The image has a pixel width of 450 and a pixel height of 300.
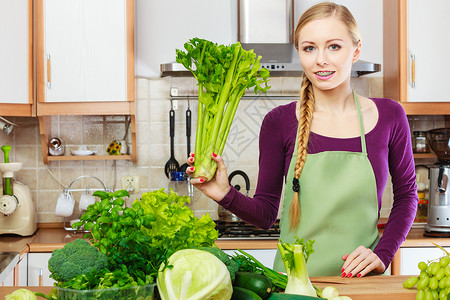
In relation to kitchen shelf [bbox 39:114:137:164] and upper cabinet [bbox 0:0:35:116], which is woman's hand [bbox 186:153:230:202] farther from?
upper cabinet [bbox 0:0:35:116]

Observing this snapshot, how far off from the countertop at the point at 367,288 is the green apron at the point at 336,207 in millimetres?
308

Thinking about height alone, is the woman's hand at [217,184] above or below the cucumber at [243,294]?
above

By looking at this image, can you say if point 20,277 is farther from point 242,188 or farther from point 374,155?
point 374,155

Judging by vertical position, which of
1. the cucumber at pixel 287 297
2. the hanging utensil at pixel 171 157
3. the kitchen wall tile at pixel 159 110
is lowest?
the cucumber at pixel 287 297

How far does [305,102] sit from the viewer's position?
69.7 inches

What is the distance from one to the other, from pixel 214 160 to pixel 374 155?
619 mm

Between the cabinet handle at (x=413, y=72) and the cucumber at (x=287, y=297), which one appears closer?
the cucumber at (x=287, y=297)

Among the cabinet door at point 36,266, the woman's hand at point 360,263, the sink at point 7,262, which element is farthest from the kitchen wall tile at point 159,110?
the woman's hand at point 360,263

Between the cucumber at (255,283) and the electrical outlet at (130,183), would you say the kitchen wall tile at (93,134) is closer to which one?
the electrical outlet at (130,183)

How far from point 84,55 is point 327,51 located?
5.85 feet

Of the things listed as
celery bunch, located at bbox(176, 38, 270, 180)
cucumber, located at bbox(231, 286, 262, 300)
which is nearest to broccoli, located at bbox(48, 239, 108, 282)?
cucumber, located at bbox(231, 286, 262, 300)

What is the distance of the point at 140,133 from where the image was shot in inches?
133

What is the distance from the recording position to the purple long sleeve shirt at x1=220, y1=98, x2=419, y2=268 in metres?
1.64

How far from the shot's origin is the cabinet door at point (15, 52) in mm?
2906
